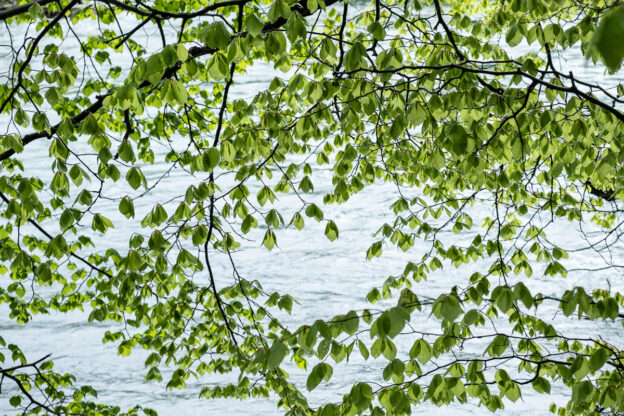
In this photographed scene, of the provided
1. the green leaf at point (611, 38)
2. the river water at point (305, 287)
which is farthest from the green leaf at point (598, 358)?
the river water at point (305, 287)

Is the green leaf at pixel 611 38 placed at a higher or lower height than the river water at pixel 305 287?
lower

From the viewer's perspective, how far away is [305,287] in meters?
10.8

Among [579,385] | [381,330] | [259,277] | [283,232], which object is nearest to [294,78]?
[381,330]

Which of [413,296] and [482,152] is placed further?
[482,152]

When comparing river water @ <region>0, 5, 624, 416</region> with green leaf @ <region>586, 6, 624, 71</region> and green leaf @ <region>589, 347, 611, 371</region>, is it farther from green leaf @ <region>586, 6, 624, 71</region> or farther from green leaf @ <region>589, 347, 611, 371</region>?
green leaf @ <region>586, 6, 624, 71</region>

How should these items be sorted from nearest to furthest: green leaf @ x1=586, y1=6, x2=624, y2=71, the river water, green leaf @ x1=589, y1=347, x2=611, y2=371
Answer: green leaf @ x1=586, y1=6, x2=624, y2=71 → green leaf @ x1=589, y1=347, x2=611, y2=371 → the river water

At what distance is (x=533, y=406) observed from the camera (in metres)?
8.21

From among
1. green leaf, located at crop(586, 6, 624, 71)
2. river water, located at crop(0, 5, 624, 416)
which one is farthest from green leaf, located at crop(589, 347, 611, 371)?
river water, located at crop(0, 5, 624, 416)

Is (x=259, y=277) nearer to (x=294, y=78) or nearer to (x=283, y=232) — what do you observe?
(x=283, y=232)

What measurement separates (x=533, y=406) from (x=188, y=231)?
604 centimetres

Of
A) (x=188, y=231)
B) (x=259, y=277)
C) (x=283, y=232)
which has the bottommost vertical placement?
(x=188, y=231)

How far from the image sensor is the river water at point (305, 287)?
885 cm

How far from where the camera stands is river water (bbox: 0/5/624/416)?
8852mm

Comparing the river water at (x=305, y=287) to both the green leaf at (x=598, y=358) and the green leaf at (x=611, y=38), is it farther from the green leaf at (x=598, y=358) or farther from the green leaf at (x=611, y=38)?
the green leaf at (x=611, y=38)
